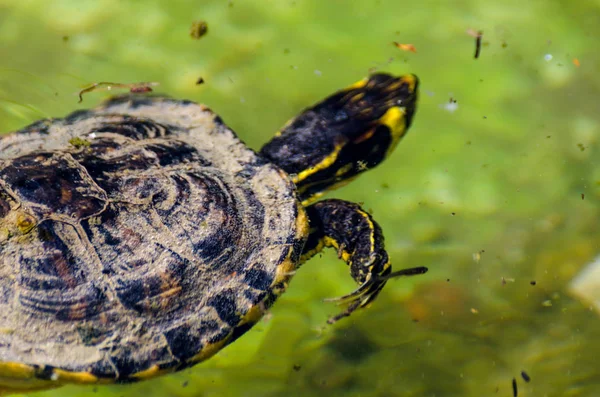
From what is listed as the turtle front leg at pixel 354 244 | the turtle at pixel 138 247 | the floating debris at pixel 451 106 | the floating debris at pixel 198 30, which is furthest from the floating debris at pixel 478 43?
the floating debris at pixel 198 30

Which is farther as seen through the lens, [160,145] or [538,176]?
[538,176]

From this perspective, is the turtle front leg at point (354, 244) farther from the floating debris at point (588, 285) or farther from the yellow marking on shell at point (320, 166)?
the floating debris at point (588, 285)

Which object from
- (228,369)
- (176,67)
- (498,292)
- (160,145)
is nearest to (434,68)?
(498,292)

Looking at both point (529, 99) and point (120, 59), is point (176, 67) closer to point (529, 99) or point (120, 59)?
point (120, 59)

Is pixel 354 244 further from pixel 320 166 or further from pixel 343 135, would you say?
pixel 343 135

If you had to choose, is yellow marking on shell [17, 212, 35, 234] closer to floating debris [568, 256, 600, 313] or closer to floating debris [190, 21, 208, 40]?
floating debris [190, 21, 208, 40]

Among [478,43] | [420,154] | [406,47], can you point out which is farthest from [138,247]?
[478,43]
